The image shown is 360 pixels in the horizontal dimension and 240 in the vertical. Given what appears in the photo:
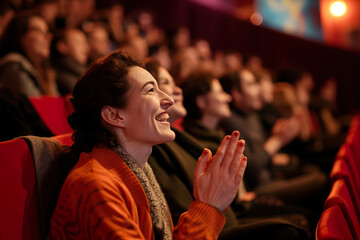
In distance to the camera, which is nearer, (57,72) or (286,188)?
(286,188)

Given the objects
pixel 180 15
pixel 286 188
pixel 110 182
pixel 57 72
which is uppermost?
pixel 180 15

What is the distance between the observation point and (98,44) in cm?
281

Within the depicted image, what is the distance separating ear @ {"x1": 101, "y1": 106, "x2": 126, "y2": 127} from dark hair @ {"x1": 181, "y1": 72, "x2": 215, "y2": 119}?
79 cm

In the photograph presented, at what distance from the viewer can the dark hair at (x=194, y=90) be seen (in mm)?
1624

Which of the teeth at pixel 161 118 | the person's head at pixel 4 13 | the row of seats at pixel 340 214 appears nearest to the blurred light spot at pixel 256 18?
the person's head at pixel 4 13

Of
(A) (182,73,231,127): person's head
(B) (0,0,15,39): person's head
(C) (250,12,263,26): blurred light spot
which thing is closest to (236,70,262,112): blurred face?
(A) (182,73,231,127): person's head

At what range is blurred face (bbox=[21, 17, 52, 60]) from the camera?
1.95 metres

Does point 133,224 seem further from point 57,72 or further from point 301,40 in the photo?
point 301,40

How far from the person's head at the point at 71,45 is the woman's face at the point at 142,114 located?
5.07 feet

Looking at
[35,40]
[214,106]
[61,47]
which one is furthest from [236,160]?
[61,47]

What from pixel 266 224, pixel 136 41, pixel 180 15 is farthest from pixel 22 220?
pixel 180 15

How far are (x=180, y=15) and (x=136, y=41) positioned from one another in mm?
2381

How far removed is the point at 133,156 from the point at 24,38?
1.38 m

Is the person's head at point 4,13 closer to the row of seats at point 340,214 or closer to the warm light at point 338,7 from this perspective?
the row of seats at point 340,214
